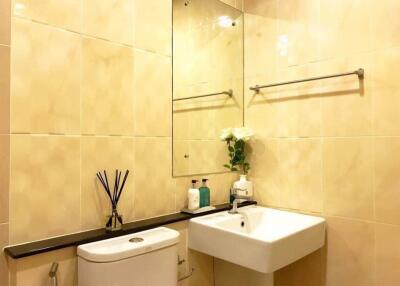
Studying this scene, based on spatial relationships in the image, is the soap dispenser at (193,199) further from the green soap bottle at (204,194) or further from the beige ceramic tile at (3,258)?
the beige ceramic tile at (3,258)

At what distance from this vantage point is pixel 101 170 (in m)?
1.32

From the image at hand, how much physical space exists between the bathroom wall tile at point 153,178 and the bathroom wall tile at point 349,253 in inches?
34.1

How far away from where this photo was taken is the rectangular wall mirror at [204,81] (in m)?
1.67

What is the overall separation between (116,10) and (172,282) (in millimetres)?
1209

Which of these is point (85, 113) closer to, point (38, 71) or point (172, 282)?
point (38, 71)

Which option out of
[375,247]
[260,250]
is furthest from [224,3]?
[375,247]

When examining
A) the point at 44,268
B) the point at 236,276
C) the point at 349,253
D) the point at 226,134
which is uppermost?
the point at 226,134

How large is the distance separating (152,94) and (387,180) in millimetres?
1197

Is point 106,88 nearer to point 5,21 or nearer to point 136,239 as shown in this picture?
point 5,21

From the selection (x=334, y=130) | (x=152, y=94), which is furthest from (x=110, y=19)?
(x=334, y=130)

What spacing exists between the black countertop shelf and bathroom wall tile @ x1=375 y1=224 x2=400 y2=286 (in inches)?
35.3

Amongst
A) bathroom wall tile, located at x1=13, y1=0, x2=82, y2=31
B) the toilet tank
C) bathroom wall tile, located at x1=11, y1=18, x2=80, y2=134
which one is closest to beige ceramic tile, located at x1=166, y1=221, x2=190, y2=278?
the toilet tank

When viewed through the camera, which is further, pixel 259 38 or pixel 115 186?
pixel 259 38

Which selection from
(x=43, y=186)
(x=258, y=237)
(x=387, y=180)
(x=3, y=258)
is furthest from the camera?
(x=387, y=180)
